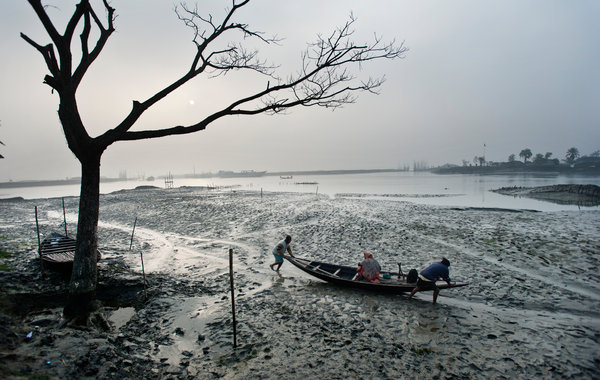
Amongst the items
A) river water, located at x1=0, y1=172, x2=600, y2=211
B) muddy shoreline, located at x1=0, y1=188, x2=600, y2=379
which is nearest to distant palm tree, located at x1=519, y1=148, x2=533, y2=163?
river water, located at x1=0, y1=172, x2=600, y2=211

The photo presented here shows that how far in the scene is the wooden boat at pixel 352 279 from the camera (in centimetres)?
991

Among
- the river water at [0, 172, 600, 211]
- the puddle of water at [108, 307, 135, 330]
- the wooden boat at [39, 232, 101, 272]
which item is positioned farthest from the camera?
the river water at [0, 172, 600, 211]

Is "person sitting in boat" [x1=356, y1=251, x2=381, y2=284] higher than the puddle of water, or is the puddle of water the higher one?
"person sitting in boat" [x1=356, y1=251, x2=381, y2=284]

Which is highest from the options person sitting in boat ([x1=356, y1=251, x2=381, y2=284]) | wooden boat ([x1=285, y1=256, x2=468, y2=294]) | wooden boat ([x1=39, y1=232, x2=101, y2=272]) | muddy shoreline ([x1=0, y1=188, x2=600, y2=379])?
wooden boat ([x1=39, y1=232, x2=101, y2=272])

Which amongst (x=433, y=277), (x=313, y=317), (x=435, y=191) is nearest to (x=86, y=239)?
(x=313, y=317)

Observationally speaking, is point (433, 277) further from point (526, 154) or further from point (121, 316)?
point (526, 154)

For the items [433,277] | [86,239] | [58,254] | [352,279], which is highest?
[86,239]

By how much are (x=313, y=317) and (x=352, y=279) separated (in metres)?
2.83

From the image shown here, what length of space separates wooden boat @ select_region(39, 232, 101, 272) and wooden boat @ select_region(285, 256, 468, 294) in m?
8.62

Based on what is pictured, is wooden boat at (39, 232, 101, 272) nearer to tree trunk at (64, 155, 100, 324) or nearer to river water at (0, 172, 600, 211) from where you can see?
tree trunk at (64, 155, 100, 324)

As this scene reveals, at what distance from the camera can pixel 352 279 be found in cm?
1103

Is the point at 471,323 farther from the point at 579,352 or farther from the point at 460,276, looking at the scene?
the point at 460,276

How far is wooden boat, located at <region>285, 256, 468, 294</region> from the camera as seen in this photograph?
32.5ft

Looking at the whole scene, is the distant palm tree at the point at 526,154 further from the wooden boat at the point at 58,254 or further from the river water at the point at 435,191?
the wooden boat at the point at 58,254
